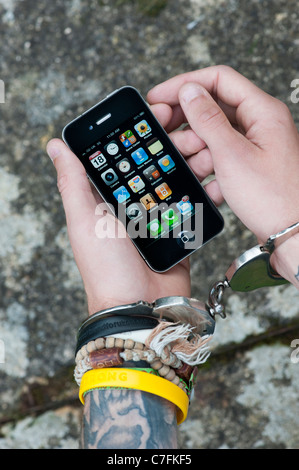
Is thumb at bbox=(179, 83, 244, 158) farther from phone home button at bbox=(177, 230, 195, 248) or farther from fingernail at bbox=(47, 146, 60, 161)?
fingernail at bbox=(47, 146, 60, 161)

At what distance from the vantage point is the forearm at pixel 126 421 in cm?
83

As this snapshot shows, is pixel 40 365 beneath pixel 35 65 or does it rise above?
beneath

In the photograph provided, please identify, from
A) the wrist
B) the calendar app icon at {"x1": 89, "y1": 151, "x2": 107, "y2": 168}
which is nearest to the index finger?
the calendar app icon at {"x1": 89, "y1": 151, "x2": 107, "y2": 168}

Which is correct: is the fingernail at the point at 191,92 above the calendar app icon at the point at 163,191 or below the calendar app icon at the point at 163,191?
above

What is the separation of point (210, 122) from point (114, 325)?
0.47 m

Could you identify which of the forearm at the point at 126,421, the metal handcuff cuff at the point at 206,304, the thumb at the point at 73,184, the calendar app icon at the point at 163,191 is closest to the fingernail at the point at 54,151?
the thumb at the point at 73,184

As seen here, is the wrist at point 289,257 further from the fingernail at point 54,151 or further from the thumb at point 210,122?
the fingernail at point 54,151

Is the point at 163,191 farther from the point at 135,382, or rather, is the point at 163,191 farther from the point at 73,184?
the point at 135,382

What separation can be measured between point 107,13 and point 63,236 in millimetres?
705

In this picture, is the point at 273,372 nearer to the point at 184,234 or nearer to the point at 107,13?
the point at 184,234

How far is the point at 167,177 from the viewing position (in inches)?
43.3

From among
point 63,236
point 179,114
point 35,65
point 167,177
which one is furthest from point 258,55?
point 63,236

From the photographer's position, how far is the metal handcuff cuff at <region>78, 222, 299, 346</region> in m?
0.87

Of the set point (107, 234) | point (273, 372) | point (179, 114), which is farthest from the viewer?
point (273, 372)
